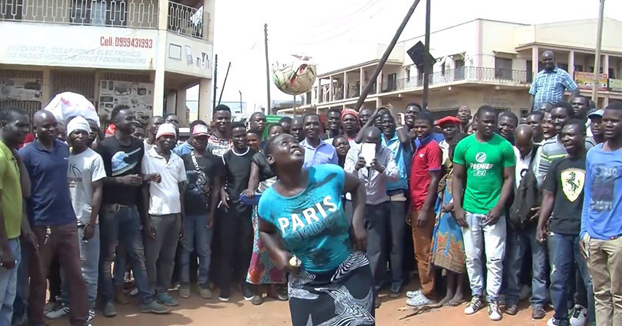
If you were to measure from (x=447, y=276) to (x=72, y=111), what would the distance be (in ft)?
14.1

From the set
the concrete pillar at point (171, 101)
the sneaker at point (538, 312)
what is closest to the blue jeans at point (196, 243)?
the sneaker at point (538, 312)

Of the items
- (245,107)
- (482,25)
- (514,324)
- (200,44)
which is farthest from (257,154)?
(245,107)

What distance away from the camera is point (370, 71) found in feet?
144

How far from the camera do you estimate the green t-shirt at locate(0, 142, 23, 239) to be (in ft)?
14.6

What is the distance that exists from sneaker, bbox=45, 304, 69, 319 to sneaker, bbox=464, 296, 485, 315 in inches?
153

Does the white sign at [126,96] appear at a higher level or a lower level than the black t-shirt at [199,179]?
higher

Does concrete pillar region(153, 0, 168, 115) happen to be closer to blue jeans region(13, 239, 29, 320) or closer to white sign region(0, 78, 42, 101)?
white sign region(0, 78, 42, 101)

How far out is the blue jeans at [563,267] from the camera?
5.07 meters

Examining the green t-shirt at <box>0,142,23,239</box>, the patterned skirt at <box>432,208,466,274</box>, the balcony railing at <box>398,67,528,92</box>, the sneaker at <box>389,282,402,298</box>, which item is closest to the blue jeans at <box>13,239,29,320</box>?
the green t-shirt at <box>0,142,23,239</box>

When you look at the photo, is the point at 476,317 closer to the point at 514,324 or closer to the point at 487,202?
the point at 514,324

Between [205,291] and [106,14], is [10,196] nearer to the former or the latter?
[205,291]

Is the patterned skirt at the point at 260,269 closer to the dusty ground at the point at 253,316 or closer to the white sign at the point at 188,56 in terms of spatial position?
the dusty ground at the point at 253,316

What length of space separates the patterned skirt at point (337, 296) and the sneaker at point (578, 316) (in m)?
2.68

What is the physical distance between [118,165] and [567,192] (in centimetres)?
Result: 410
